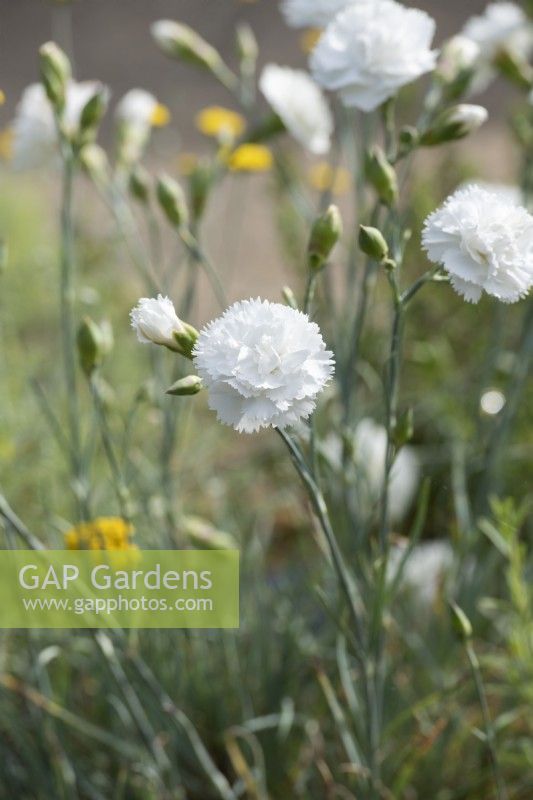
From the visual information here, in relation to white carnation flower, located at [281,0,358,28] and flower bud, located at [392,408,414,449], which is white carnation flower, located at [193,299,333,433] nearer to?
flower bud, located at [392,408,414,449]

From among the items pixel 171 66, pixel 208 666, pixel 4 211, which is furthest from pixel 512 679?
pixel 171 66

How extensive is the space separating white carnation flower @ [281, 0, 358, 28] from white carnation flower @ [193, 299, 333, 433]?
1.49 ft

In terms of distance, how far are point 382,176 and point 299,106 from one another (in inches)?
11.0

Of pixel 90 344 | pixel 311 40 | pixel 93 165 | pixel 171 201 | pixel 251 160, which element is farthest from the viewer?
pixel 311 40

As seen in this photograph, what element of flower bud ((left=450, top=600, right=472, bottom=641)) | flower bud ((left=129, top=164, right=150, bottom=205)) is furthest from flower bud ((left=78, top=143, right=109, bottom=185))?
flower bud ((left=450, top=600, right=472, bottom=641))

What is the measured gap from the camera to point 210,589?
94 centimetres

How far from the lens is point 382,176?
716 mm

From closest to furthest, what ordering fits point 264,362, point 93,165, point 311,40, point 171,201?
point 264,362, point 171,201, point 93,165, point 311,40

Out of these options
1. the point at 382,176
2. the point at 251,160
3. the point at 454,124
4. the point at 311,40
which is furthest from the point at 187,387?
the point at 311,40

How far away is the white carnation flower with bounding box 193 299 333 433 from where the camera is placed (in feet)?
1.77

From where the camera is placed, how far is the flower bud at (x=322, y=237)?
0.68m

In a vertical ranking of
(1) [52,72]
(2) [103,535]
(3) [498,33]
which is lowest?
(2) [103,535]

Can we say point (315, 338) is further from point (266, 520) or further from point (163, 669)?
point (266, 520)

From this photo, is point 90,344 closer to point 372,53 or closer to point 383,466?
point 372,53
